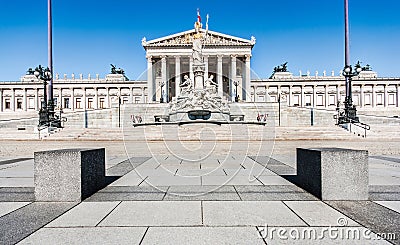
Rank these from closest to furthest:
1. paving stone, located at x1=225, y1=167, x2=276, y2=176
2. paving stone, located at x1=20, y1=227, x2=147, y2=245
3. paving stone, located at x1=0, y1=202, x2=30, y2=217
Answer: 1. paving stone, located at x1=20, y1=227, x2=147, y2=245
2. paving stone, located at x1=0, y1=202, x2=30, y2=217
3. paving stone, located at x1=225, y1=167, x2=276, y2=176

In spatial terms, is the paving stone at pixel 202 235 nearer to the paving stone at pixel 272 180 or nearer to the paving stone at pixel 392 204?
the paving stone at pixel 392 204

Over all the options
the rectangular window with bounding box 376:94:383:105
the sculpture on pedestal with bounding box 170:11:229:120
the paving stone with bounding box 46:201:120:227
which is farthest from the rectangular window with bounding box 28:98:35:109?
the rectangular window with bounding box 376:94:383:105

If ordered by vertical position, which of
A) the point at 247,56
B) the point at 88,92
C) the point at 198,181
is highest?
the point at 247,56

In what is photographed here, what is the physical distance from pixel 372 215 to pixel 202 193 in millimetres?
2861

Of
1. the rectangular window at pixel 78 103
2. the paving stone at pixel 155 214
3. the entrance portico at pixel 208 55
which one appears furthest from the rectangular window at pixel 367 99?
the paving stone at pixel 155 214

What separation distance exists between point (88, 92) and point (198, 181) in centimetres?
8774

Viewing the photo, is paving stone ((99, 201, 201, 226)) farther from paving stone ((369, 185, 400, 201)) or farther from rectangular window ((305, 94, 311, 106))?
rectangular window ((305, 94, 311, 106))

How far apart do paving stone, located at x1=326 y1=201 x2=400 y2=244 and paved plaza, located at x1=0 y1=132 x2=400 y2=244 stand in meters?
0.01

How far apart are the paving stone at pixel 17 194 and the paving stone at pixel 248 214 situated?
3.26 meters

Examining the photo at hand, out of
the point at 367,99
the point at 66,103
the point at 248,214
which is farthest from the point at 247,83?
the point at 248,214

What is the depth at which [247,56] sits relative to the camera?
73.1 meters

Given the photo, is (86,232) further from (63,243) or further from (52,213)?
(52,213)

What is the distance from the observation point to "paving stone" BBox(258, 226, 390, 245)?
11.6 ft

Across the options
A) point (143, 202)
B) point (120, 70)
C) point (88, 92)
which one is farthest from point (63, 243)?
Result: point (120, 70)
